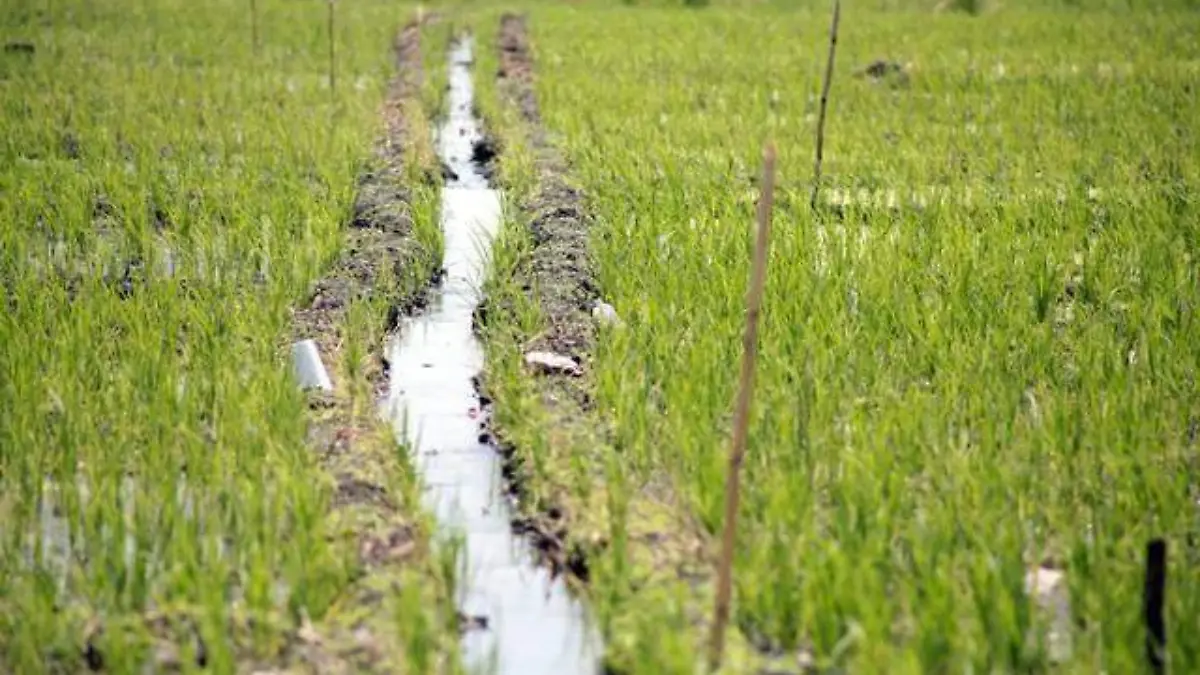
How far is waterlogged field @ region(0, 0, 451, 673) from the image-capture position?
2.84m

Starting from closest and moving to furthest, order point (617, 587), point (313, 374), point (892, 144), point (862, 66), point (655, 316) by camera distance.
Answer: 1. point (617, 587)
2. point (313, 374)
3. point (655, 316)
4. point (892, 144)
5. point (862, 66)

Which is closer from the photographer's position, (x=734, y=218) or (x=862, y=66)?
(x=734, y=218)

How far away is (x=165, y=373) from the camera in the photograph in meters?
4.02

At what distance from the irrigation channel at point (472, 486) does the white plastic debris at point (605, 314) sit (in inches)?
15.7

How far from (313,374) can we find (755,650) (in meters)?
1.85

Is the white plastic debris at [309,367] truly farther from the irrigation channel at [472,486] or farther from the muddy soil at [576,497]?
the muddy soil at [576,497]

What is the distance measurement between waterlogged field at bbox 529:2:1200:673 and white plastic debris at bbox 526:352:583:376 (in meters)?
0.07

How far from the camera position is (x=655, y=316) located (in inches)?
185

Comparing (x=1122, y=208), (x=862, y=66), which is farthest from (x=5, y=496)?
(x=862, y=66)

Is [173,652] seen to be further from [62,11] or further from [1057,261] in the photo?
[62,11]

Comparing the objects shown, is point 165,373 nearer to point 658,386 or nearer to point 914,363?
point 658,386

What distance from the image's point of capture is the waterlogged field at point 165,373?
112 inches

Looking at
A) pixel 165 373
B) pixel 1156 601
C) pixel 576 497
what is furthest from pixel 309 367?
pixel 1156 601

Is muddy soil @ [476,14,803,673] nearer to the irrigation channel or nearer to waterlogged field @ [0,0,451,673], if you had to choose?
the irrigation channel
